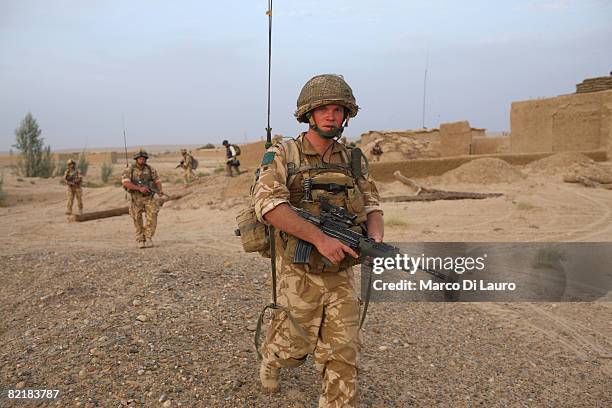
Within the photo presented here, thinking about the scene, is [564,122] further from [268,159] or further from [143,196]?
[268,159]

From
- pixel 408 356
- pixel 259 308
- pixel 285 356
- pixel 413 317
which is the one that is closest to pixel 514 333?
pixel 413 317

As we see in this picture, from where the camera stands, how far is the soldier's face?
233 centimetres

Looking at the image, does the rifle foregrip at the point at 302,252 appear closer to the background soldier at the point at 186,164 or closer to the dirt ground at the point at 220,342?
the dirt ground at the point at 220,342

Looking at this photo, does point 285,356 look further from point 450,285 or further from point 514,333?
point 450,285

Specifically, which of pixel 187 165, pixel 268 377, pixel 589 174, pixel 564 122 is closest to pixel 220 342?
pixel 268 377

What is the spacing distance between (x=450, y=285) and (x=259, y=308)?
2.29m

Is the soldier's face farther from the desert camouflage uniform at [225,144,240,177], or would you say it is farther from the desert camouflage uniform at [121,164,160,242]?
the desert camouflage uniform at [225,144,240,177]

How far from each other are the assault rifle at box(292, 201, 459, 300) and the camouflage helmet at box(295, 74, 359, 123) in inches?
19.3

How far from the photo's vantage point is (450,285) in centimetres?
516

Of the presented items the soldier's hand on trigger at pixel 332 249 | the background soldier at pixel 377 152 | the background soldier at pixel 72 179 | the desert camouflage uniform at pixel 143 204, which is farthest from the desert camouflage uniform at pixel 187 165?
the soldier's hand on trigger at pixel 332 249

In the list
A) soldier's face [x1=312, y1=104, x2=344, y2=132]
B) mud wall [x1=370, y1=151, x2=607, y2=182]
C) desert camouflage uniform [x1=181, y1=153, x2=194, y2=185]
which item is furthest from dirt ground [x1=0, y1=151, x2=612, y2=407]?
desert camouflage uniform [x1=181, y1=153, x2=194, y2=185]

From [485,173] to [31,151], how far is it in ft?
64.6

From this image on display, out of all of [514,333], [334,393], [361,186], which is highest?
[361,186]

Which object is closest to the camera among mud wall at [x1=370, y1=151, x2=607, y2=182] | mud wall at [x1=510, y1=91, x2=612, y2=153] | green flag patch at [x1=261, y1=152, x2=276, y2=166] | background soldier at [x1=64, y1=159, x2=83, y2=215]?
green flag patch at [x1=261, y1=152, x2=276, y2=166]
